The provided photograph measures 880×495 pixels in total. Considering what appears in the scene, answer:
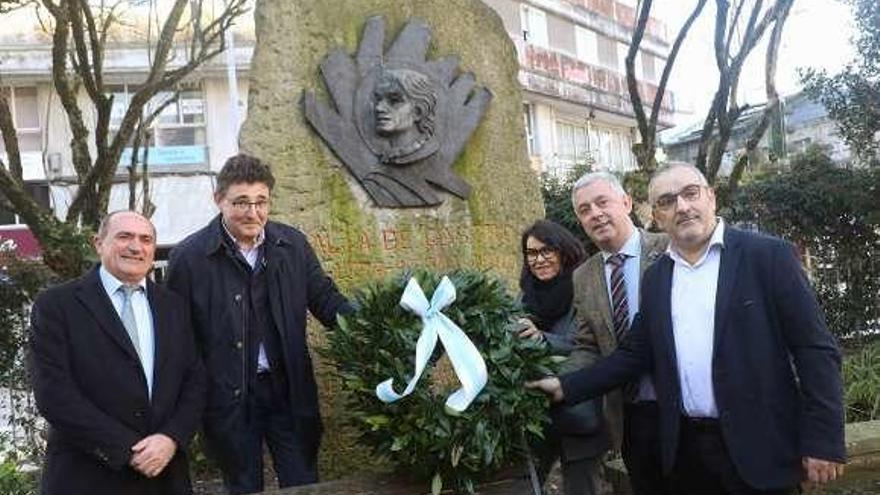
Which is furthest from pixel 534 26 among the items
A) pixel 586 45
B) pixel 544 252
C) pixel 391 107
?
pixel 544 252

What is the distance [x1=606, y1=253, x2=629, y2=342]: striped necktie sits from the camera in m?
3.58

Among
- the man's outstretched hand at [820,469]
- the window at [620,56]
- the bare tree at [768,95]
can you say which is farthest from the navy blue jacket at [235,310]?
the window at [620,56]

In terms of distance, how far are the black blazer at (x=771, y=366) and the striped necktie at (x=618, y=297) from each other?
56 centimetres

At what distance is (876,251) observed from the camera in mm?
10883

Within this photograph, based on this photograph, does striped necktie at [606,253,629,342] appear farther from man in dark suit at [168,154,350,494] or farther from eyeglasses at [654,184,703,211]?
man in dark suit at [168,154,350,494]

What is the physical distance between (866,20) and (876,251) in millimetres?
2920

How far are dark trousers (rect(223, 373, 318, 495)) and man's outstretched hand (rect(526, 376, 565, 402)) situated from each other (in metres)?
1.10

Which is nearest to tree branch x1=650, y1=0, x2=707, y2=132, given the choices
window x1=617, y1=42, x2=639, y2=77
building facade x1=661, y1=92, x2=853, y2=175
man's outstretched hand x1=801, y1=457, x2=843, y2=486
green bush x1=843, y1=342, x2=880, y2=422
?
green bush x1=843, y1=342, x2=880, y2=422

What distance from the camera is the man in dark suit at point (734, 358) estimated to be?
116 inches

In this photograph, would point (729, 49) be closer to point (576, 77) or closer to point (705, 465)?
point (705, 465)

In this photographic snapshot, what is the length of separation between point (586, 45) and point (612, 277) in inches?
1065

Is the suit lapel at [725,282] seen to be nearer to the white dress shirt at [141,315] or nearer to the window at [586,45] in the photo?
the white dress shirt at [141,315]

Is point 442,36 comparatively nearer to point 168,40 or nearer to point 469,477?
point 469,477

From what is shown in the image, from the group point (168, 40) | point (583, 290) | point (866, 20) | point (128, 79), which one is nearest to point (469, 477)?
point (583, 290)
